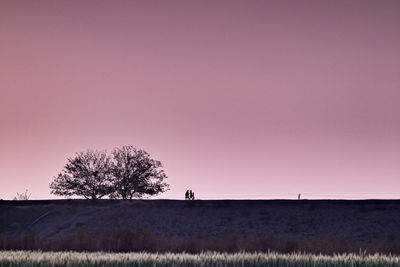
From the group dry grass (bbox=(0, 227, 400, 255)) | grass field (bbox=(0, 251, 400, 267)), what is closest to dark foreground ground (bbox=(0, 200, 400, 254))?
dry grass (bbox=(0, 227, 400, 255))

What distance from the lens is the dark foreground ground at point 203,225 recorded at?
4234 centimetres

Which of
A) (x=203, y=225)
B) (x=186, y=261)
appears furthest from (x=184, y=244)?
(x=186, y=261)

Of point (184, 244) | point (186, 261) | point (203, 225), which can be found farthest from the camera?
point (203, 225)

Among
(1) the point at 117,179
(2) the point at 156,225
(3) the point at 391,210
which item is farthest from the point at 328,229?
(1) the point at 117,179

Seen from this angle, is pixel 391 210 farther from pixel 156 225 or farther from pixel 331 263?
pixel 331 263

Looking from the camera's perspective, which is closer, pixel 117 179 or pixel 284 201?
pixel 284 201

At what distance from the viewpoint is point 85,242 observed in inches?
1683

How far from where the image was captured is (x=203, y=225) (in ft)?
167

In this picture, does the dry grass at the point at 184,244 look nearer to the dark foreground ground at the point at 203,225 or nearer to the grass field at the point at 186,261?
the dark foreground ground at the point at 203,225

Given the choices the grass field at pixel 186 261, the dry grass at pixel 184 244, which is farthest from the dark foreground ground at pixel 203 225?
the grass field at pixel 186 261

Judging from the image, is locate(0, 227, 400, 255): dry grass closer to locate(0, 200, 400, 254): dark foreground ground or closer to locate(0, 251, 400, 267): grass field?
locate(0, 200, 400, 254): dark foreground ground

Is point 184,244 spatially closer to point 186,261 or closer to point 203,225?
point 203,225

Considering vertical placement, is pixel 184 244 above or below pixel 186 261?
above

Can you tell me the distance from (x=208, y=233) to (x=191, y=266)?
24.9m
